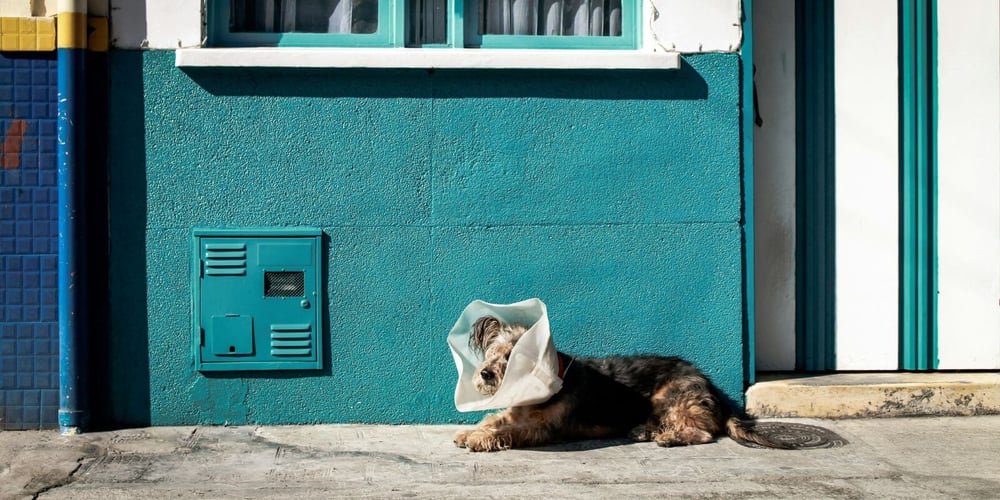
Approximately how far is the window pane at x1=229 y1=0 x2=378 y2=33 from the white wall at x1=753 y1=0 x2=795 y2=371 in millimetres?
2400

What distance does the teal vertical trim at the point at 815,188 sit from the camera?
6.87m

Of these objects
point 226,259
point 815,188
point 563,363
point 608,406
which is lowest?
point 608,406

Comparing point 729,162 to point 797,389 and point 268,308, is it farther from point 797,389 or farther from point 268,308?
point 268,308

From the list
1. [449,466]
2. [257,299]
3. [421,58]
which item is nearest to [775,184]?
[421,58]

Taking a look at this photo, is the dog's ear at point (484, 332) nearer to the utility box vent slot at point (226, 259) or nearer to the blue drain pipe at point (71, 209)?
the utility box vent slot at point (226, 259)

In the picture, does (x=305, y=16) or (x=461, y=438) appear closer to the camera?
(x=461, y=438)

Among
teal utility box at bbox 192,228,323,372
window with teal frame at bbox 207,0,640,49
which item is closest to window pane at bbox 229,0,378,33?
window with teal frame at bbox 207,0,640,49

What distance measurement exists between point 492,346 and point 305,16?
89.6 inches

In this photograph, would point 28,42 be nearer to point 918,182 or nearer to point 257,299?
point 257,299

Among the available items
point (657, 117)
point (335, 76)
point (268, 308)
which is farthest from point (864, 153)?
point (268, 308)

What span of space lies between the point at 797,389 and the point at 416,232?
7.88 ft

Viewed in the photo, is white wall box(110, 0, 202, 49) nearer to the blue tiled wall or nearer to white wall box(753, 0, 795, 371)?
the blue tiled wall

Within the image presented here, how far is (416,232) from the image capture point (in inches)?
250

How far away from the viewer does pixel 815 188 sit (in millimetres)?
6914
